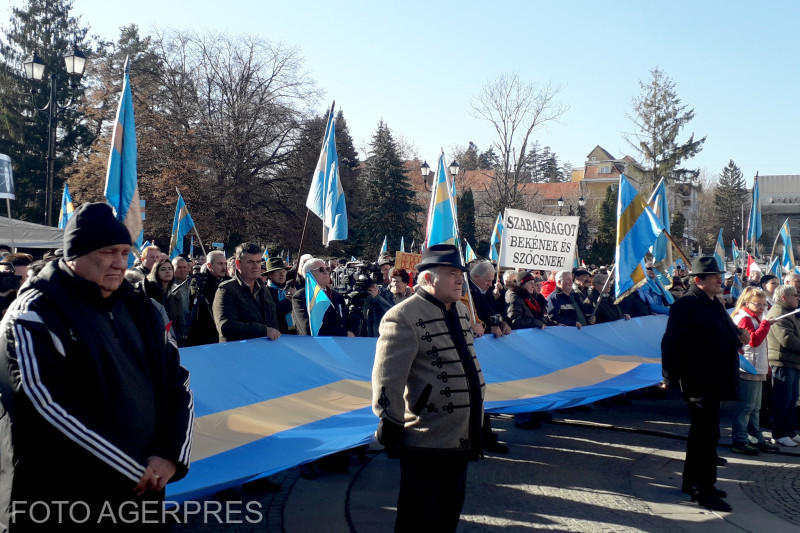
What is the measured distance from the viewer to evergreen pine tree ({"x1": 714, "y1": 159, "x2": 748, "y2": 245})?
76.1m

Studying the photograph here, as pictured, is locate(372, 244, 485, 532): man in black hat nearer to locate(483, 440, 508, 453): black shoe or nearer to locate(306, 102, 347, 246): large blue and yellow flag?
locate(483, 440, 508, 453): black shoe

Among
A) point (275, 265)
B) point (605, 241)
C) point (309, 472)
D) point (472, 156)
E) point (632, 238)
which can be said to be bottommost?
point (309, 472)

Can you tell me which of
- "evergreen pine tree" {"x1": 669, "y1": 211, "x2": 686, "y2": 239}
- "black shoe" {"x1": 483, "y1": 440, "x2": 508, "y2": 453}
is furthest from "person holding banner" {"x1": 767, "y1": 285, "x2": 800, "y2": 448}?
"evergreen pine tree" {"x1": 669, "y1": 211, "x2": 686, "y2": 239}

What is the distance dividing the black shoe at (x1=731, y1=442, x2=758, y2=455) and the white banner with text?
512 cm

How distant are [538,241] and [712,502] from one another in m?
7.01

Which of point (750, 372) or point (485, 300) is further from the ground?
point (485, 300)

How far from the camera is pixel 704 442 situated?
17.7 ft

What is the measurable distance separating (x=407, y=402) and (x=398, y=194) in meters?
44.4

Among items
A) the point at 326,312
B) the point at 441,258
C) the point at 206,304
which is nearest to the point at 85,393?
the point at 441,258

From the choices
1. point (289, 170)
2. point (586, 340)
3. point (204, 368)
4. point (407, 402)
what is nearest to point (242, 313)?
point (204, 368)

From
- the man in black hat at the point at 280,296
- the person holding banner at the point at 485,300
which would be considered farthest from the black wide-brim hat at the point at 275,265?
the person holding banner at the point at 485,300

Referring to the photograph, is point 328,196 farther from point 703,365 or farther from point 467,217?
point 467,217

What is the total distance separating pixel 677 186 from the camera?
163ft

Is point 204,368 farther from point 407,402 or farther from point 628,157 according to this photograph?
point 628,157
